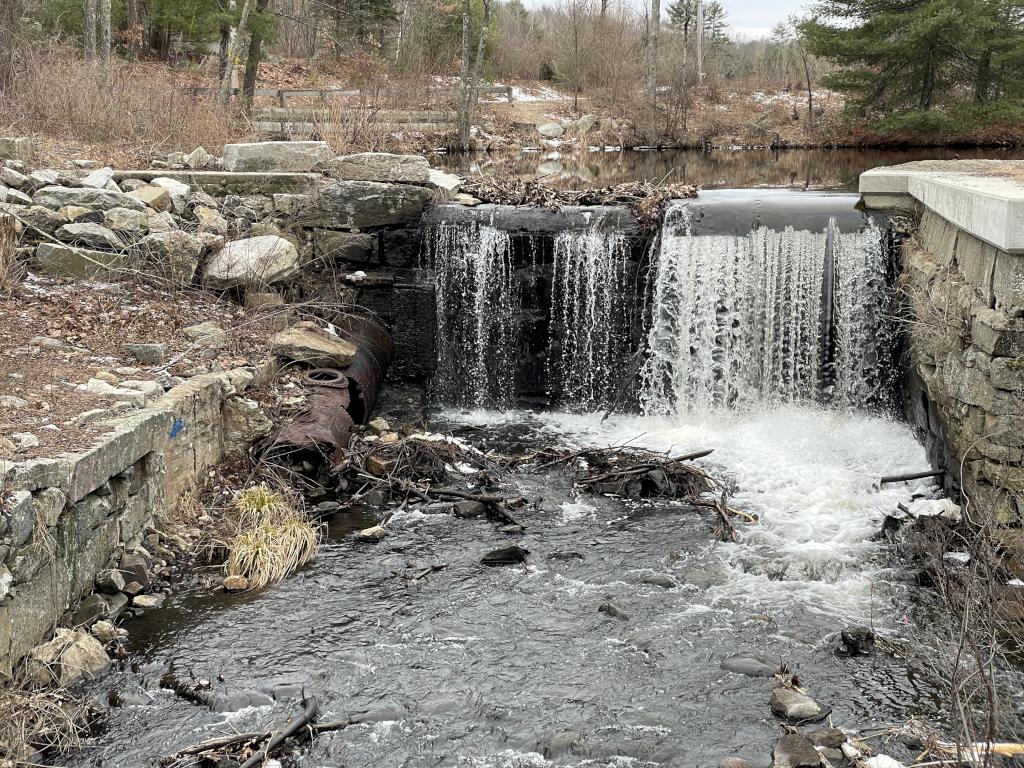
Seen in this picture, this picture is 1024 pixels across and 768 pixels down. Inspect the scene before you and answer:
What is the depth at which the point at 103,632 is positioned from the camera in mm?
4703

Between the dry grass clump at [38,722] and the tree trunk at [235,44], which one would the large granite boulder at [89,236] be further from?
the tree trunk at [235,44]

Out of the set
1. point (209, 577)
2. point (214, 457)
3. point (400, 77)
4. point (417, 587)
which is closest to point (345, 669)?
point (417, 587)

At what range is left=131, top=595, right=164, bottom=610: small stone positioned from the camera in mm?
5066

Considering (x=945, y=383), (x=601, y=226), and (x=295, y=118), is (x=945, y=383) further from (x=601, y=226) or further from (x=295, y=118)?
(x=295, y=118)

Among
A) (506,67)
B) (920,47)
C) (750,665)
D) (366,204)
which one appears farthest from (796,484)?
(506,67)

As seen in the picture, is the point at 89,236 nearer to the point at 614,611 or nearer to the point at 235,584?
the point at 235,584

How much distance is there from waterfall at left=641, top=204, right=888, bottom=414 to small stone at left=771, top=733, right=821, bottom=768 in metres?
4.87

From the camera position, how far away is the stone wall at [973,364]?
5.42 metres

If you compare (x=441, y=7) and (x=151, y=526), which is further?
(x=441, y=7)

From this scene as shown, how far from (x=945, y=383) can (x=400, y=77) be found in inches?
852

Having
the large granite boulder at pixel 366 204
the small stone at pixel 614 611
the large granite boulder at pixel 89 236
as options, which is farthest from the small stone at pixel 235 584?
the large granite boulder at pixel 366 204

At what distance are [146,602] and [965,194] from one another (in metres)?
5.44

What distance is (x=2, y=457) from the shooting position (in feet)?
14.6

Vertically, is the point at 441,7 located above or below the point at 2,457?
above
